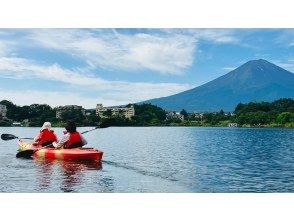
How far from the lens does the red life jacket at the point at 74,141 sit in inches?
551

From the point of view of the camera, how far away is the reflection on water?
10.8m

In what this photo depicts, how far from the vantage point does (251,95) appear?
23984 millimetres

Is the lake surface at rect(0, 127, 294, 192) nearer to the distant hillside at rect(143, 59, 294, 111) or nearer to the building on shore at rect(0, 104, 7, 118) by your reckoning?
the building on shore at rect(0, 104, 7, 118)

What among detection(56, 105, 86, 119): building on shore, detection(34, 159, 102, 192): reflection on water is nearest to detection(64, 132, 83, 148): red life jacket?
detection(34, 159, 102, 192): reflection on water

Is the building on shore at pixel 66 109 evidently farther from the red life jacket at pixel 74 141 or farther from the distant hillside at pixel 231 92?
the distant hillside at pixel 231 92

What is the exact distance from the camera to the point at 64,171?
1277 cm

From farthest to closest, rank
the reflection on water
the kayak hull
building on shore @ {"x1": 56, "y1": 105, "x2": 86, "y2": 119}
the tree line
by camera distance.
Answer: the tree line, building on shore @ {"x1": 56, "y1": 105, "x2": 86, "y2": 119}, the kayak hull, the reflection on water

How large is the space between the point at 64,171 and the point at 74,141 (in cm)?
146

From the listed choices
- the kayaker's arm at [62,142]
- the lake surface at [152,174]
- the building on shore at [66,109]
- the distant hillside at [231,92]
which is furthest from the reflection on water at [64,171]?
the distant hillside at [231,92]

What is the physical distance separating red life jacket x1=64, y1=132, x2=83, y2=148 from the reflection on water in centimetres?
46

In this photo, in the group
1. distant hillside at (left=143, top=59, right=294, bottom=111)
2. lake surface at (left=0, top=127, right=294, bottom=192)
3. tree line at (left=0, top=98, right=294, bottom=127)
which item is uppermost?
distant hillside at (left=143, top=59, right=294, bottom=111)

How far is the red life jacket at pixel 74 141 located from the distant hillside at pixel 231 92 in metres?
6.68
